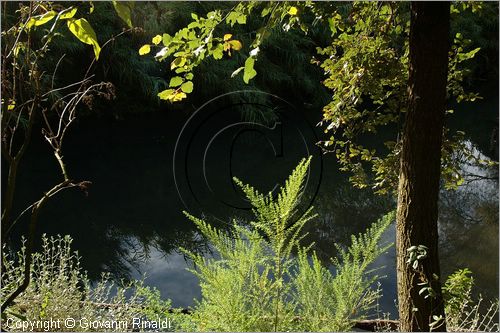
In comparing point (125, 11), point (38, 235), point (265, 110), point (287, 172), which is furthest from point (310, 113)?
point (125, 11)

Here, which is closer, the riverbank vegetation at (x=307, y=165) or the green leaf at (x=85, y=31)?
the green leaf at (x=85, y=31)

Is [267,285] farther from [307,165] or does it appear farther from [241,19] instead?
[241,19]

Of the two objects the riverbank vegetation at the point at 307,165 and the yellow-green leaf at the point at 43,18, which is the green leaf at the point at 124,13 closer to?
the riverbank vegetation at the point at 307,165

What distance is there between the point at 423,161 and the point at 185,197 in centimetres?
504

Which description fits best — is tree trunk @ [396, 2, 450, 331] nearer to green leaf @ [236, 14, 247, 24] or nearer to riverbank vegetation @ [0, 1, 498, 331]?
riverbank vegetation @ [0, 1, 498, 331]

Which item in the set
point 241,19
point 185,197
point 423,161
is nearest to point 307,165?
point 423,161

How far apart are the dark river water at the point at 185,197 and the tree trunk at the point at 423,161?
703 millimetres

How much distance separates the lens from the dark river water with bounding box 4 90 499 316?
4359 millimetres

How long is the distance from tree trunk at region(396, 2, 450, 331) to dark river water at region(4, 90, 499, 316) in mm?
703

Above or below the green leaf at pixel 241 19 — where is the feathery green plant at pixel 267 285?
below

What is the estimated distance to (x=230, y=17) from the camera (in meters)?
1.77

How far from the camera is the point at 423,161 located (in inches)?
66.2

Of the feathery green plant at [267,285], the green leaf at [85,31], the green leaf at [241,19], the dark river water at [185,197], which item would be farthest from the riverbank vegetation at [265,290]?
the green leaf at [85,31]

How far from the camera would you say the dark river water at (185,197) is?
14.3 ft
